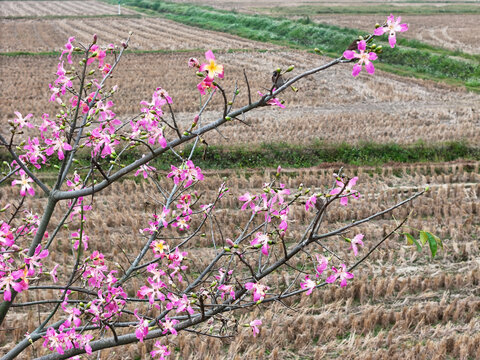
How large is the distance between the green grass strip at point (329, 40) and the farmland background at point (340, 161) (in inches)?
4.2

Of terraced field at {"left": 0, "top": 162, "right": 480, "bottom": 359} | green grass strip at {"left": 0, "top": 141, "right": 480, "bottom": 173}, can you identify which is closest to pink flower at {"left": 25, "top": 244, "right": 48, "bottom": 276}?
terraced field at {"left": 0, "top": 162, "right": 480, "bottom": 359}

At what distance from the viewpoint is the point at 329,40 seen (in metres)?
27.3

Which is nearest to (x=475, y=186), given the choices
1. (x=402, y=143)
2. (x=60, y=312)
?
(x=402, y=143)

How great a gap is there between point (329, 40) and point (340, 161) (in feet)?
56.0

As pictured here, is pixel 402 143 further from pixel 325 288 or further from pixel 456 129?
pixel 325 288

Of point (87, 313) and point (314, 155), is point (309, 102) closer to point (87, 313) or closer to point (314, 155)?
point (314, 155)

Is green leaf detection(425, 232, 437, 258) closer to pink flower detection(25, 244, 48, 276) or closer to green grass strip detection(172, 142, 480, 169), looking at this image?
pink flower detection(25, 244, 48, 276)

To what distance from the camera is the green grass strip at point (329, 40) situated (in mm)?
20938

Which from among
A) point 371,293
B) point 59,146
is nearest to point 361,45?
point 59,146

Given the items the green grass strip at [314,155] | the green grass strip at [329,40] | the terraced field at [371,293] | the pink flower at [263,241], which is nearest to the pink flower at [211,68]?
the pink flower at [263,241]

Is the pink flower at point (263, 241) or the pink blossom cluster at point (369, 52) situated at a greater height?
the pink blossom cluster at point (369, 52)

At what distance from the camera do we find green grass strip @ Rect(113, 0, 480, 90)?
2094cm

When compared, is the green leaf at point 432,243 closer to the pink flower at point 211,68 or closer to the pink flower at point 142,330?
the pink flower at point 211,68

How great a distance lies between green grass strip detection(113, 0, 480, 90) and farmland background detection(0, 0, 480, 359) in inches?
4.2
